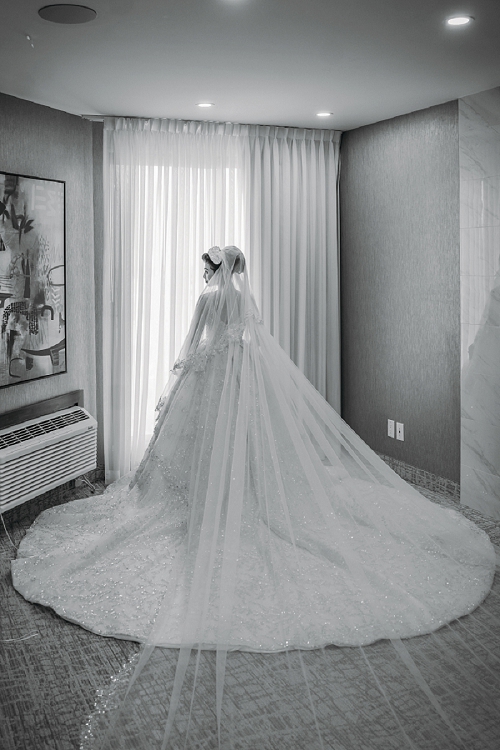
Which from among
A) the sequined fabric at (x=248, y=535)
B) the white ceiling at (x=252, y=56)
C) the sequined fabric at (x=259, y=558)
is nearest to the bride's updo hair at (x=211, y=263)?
the sequined fabric at (x=248, y=535)

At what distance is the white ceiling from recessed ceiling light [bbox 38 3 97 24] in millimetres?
40

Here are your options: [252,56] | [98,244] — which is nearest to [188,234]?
[98,244]

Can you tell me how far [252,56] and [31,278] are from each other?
1.85 meters

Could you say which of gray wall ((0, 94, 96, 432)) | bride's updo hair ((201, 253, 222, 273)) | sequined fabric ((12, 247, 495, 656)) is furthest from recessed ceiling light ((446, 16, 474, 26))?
gray wall ((0, 94, 96, 432))

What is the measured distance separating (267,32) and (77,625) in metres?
2.61

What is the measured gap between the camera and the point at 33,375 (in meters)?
4.50

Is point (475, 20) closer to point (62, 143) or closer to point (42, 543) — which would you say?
point (62, 143)

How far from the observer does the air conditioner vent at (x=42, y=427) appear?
166 inches

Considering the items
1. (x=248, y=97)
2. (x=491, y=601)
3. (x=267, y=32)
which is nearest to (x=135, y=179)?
(x=248, y=97)

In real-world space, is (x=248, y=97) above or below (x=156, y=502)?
above

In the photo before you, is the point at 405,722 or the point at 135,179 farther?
the point at 135,179

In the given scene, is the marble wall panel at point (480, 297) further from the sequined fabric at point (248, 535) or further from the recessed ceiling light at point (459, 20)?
the recessed ceiling light at point (459, 20)

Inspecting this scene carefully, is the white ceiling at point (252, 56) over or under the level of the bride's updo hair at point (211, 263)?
over

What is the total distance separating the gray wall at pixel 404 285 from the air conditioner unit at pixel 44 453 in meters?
2.08
